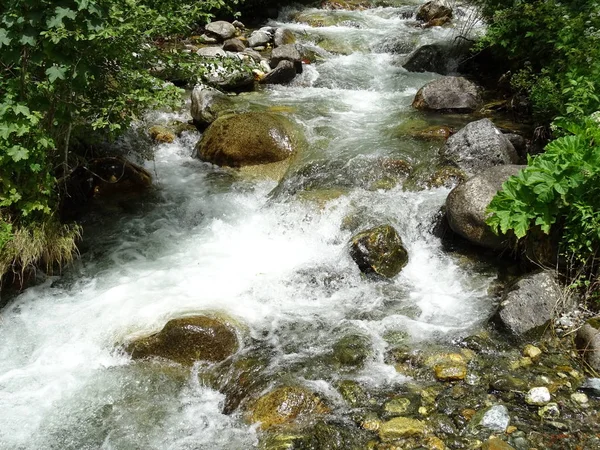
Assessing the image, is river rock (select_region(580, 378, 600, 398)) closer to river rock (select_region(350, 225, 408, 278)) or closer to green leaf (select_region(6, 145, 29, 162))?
river rock (select_region(350, 225, 408, 278))

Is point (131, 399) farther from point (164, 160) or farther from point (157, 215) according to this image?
point (164, 160)

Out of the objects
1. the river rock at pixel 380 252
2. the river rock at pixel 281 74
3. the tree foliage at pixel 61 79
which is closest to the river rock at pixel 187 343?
the tree foliage at pixel 61 79

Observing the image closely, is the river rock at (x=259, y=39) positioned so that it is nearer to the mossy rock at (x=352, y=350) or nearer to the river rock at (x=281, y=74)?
the river rock at (x=281, y=74)

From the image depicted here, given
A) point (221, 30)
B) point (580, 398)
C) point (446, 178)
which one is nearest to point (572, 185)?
point (580, 398)

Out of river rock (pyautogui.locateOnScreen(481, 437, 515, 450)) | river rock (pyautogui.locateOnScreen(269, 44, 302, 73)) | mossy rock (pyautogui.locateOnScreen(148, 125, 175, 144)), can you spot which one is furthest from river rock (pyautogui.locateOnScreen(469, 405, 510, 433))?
river rock (pyautogui.locateOnScreen(269, 44, 302, 73))

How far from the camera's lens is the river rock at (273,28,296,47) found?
15.2m

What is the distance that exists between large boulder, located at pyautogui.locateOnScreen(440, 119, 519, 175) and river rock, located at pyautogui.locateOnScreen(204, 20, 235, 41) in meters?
9.75

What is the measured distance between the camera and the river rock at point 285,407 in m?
4.20

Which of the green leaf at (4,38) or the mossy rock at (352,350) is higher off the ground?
the green leaf at (4,38)

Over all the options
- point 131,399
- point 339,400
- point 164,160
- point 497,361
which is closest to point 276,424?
point 339,400

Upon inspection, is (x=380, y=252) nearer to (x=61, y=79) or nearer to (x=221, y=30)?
(x=61, y=79)

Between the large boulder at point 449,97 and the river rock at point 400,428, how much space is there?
8.00 m

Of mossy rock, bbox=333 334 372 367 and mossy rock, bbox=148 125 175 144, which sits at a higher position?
mossy rock, bbox=148 125 175 144

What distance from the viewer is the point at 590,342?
4637mm
